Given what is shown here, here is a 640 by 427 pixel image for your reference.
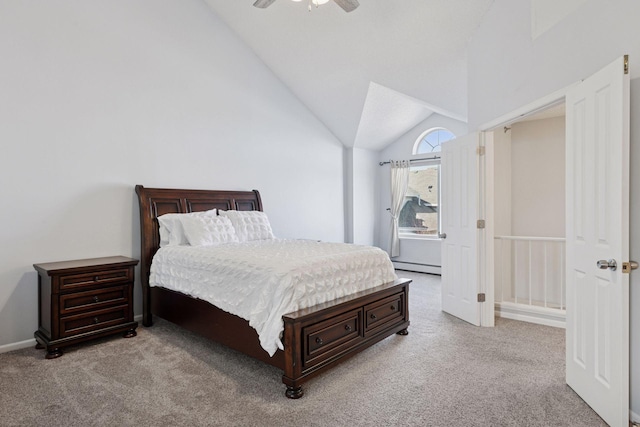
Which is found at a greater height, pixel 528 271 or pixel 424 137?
pixel 424 137

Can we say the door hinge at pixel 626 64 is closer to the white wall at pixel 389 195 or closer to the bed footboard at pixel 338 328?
the bed footboard at pixel 338 328

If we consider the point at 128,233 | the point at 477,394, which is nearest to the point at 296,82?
the point at 128,233

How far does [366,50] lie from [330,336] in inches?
142

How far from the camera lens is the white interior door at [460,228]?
373cm

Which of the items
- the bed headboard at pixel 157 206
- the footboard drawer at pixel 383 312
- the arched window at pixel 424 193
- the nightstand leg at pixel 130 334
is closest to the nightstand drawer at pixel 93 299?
the nightstand leg at pixel 130 334

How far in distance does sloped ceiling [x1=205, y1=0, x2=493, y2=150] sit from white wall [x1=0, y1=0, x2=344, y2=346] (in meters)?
0.40

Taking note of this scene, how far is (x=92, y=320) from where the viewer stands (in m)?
3.19

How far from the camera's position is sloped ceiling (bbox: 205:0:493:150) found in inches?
153

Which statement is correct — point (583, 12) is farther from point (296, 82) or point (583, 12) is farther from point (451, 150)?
point (296, 82)

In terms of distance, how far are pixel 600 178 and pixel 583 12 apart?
1.15 meters

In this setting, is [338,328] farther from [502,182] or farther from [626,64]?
[502,182]

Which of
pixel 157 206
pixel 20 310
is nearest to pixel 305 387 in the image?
pixel 157 206

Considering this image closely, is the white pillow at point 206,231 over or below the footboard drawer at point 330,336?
over

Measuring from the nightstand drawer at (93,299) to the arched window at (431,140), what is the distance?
545 cm
